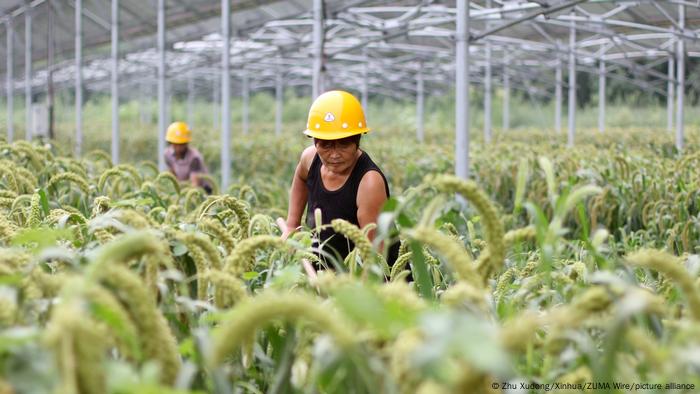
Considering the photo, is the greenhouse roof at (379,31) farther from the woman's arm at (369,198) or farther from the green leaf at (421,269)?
the green leaf at (421,269)

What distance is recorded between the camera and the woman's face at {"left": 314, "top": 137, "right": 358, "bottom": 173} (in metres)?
4.34

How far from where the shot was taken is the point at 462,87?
7.86 meters

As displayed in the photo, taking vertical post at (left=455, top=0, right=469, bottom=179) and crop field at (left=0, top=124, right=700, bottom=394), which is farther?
vertical post at (left=455, top=0, right=469, bottom=179)

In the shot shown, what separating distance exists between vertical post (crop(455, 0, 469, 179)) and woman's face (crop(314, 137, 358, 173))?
348cm

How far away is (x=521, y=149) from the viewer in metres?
12.9

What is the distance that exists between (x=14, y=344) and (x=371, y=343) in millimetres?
629

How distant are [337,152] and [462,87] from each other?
372cm

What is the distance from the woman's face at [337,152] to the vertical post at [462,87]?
137 inches

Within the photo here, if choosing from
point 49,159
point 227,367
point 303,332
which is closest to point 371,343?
point 303,332

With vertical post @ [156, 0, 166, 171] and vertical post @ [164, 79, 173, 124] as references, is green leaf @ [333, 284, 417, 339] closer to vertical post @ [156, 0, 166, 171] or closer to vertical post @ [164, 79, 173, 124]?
vertical post @ [156, 0, 166, 171]

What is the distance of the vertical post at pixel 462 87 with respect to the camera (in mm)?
7750

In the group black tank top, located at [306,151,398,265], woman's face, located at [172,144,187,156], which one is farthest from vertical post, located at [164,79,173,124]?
black tank top, located at [306,151,398,265]

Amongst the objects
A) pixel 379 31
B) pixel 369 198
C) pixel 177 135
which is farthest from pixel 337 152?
pixel 379 31

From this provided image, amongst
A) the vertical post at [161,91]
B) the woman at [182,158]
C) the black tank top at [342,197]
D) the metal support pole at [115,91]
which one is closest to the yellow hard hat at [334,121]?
the black tank top at [342,197]
